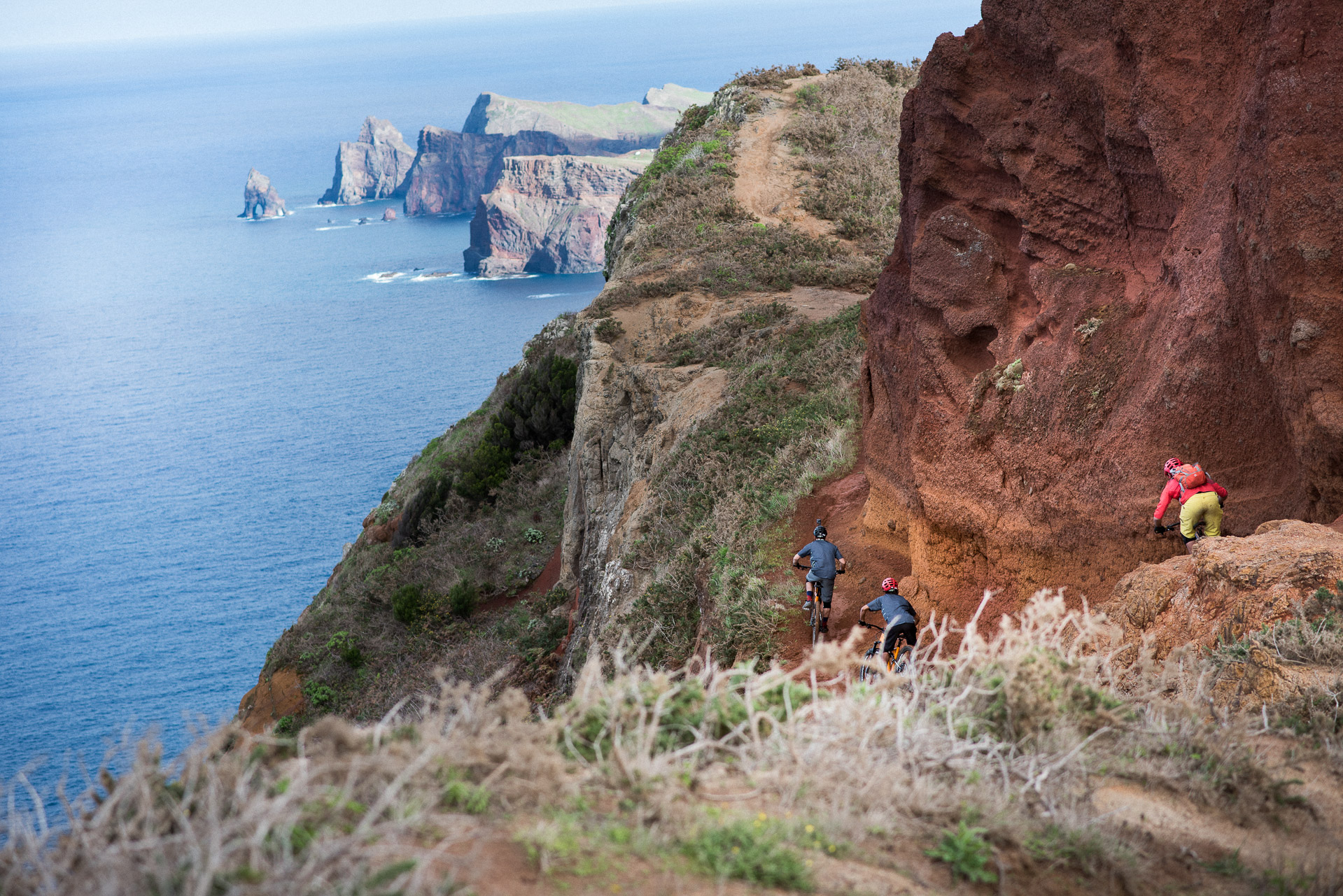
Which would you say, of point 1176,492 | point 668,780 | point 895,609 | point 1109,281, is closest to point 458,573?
point 895,609

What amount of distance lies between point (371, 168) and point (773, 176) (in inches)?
4868

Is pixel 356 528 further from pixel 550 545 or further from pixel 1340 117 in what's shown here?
pixel 1340 117

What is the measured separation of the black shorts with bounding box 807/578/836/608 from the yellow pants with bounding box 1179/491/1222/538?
3.58 meters

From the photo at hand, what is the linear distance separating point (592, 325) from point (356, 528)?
27.9m

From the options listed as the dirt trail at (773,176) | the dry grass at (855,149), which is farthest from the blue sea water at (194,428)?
the dry grass at (855,149)

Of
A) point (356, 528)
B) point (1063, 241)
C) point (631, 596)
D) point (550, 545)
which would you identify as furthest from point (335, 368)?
point (1063, 241)

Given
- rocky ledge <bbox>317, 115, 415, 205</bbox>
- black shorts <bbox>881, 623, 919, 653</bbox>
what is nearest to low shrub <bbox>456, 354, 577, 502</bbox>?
black shorts <bbox>881, 623, 919, 653</bbox>

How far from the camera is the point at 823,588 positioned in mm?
9414

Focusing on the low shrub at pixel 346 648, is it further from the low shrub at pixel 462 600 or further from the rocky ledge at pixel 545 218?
the rocky ledge at pixel 545 218

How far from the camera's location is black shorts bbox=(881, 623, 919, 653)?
7.77 metres

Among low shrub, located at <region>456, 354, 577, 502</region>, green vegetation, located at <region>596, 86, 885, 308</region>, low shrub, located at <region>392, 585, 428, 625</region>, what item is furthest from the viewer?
low shrub, located at <region>456, 354, 577, 502</region>

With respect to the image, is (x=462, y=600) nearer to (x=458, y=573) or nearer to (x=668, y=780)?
(x=458, y=573)

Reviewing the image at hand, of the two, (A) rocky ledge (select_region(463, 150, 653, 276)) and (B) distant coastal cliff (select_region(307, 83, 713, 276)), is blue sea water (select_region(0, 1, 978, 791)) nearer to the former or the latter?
(A) rocky ledge (select_region(463, 150, 653, 276))

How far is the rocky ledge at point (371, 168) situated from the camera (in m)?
136
